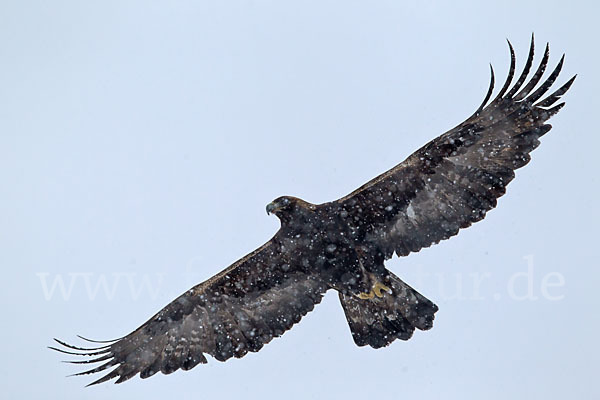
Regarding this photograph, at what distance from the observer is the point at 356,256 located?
1147 centimetres

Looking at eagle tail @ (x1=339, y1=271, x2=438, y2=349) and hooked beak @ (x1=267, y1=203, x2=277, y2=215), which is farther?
eagle tail @ (x1=339, y1=271, x2=438, y2=349)

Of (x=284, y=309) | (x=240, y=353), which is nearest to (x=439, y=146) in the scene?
(x=284, y=309)

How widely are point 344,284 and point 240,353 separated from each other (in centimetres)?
172

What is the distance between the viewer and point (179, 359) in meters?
11.6

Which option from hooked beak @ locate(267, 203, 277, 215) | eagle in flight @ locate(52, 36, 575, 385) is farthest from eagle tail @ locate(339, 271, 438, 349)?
hooked beak @ locate(267, 203, 277, 215)

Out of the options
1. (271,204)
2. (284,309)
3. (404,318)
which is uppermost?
(271,204)

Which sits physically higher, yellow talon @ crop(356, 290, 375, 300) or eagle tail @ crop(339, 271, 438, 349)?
yellow talon @ crop(356, 290, 375, 300)

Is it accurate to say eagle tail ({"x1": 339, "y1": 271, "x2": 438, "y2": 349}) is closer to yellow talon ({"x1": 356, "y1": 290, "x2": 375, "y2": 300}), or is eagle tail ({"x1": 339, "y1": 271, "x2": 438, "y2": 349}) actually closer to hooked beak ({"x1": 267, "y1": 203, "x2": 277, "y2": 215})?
yellow talon ({"x1": 356, "y1": 290, "x2": 375, "y2": 300})

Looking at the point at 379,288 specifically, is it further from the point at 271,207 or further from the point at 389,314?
the point at 271,207

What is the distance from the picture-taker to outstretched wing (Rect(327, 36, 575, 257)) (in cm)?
1054

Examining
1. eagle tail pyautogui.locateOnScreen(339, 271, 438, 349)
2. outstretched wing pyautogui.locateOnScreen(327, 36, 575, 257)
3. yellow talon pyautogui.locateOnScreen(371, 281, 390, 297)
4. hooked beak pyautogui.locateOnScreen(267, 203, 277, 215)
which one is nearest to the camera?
outstretched wing pyautogui.locateOnScreen(327, 36, 575, 257)

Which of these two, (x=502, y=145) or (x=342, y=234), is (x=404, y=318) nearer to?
(x=342, y=234)

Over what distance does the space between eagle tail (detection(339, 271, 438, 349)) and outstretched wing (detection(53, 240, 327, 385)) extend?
61 cm

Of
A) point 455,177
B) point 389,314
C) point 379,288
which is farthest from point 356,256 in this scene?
point 455,177
